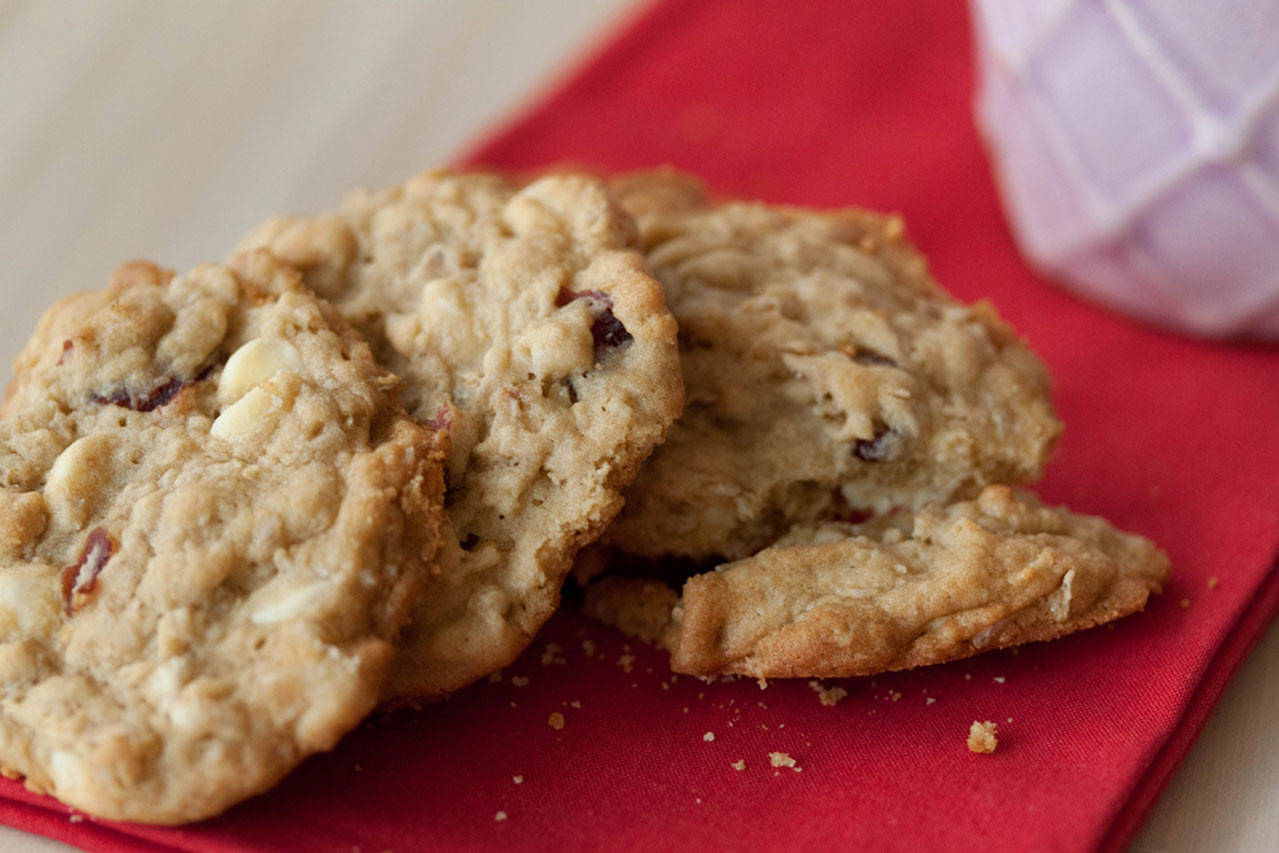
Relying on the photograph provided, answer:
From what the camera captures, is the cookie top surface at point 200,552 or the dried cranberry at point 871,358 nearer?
the cookie top surface at point 200,552

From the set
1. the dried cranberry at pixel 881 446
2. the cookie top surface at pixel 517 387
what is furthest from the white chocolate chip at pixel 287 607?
the dried cranberry at pixel 881 446

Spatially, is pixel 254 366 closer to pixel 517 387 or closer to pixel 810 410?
pixel 517 387

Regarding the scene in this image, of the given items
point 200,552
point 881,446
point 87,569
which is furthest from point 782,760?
point 87,569

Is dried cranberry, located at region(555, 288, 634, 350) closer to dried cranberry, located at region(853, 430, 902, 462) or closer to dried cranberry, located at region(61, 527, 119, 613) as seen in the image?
dried cranberry, located at region(853, 430, 902, 462)

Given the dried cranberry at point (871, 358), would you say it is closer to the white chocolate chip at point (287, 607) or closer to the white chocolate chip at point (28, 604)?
the white chocolate chip at point (287, 607)

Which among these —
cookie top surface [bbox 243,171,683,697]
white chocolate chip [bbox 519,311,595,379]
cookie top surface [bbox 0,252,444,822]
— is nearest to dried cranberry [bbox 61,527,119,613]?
cookie top surface [bbox 0,252,444,822]

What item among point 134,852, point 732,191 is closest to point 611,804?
point 134,852
